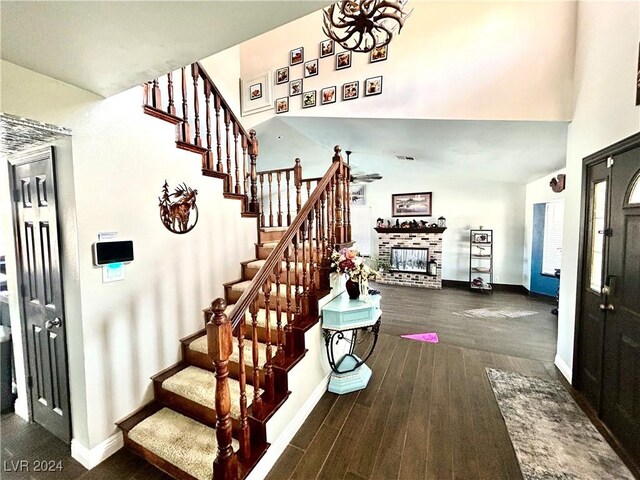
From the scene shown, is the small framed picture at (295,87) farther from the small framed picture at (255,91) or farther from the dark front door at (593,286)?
the dark front door at (593,286)

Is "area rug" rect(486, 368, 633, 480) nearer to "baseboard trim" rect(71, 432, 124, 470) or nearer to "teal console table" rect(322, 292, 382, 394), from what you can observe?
"teal console table" rect(322, 292, 382, 394)

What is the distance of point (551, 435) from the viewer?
1955 millimetres

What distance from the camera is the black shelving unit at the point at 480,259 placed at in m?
A: 6.42

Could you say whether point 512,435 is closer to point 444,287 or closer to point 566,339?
point 566,339

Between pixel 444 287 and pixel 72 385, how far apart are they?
7126 millimetres

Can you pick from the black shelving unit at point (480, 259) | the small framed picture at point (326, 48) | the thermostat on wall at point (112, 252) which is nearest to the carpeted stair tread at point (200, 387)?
the thermostat on wall at point (112, 252)

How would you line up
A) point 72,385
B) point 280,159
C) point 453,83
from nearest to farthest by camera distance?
1. point 72,385
2. point 453,83
3. point 280,159

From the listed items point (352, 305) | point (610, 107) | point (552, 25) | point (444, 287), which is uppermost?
point (552, 25)

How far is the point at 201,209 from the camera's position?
8.18 ft

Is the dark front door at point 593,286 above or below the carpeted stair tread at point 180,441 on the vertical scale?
above

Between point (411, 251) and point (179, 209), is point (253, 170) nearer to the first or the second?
point (179, 209)

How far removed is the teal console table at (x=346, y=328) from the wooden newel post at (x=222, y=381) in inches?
42.4

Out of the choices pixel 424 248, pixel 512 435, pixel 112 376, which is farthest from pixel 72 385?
pixel 424 248

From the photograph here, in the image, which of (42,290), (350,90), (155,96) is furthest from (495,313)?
(42,290)
